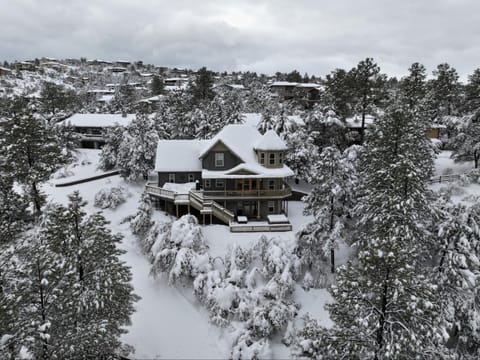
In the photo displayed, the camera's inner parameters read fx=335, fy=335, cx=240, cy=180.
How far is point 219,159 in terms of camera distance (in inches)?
1348

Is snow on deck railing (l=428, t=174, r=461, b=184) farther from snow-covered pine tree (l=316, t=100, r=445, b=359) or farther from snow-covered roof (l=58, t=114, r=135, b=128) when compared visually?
snow-covered roof (l=58, t=114, r=135, b=128)

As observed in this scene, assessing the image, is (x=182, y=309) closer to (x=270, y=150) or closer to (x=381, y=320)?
(x=381, y=320)

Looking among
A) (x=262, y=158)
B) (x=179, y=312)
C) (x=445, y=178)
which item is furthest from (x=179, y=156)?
(x=445, y=178)

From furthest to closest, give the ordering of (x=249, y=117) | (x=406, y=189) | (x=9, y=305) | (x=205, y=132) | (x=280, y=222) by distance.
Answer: (x=249, y=117), (x=205, y=132), (x=280, y=222), (x=406, y=189), (x=9, y=305)

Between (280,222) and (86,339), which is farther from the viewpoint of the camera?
(280,222)

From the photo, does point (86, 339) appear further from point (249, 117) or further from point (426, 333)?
point (249, 117)

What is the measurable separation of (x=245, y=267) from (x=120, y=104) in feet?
224

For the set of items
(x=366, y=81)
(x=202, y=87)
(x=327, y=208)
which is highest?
(x=202, y=87)

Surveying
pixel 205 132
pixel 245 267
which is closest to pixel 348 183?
pixel 245 267

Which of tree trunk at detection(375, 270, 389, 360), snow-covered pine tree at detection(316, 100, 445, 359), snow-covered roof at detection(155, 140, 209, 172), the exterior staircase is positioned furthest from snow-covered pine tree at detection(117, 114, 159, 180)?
tree trunk at detection(375, 270, 389, 360)

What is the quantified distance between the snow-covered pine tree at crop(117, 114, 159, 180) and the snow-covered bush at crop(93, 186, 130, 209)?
12.8ft

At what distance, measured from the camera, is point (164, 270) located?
2628 centimetres

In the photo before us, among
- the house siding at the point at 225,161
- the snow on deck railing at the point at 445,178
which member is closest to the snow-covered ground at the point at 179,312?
the house siding at the point at 225,161

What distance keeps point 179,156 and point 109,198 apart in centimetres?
907
